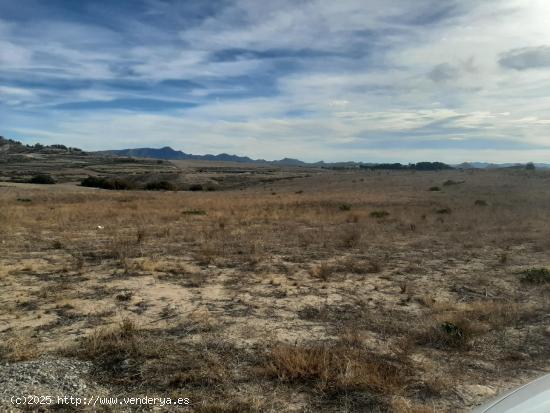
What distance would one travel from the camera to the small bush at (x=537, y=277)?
929cm

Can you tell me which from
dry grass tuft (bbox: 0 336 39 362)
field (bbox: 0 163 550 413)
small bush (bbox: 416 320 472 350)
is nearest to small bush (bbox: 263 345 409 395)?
field (bbox: 0 163 550 413)

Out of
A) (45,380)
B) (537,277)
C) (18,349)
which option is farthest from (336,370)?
(537,277)

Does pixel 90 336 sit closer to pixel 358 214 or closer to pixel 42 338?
pixel 42 338

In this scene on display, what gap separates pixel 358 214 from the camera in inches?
822

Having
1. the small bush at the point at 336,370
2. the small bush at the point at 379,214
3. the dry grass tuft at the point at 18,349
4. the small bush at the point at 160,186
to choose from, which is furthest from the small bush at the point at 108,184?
the small bush at the point at 336,370

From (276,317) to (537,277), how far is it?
5.98m

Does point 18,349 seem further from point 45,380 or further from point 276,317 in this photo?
point 276,317

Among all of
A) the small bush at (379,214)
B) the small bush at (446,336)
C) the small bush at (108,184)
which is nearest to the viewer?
the small bush at (446,336)

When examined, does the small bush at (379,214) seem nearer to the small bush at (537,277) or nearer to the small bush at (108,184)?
the small bush at (537,277)

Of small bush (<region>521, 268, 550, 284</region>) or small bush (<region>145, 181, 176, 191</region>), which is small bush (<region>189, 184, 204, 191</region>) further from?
small bush (<region>521, 268, 550, 284</region>)

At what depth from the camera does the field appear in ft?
15.3

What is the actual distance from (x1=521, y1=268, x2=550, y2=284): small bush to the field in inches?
1.6

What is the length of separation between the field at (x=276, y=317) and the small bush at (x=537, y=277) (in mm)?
40

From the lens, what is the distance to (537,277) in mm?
9406
